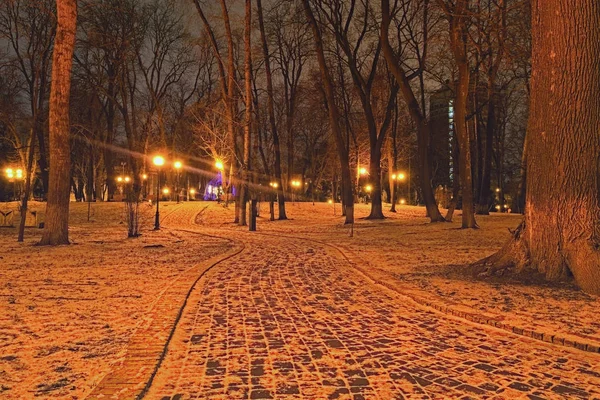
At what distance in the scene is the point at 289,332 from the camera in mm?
5820

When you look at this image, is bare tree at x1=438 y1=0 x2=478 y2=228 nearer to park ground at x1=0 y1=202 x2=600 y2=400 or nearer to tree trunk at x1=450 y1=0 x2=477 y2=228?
tree trunk at x1=450 y1=0 x2=477 y2=228

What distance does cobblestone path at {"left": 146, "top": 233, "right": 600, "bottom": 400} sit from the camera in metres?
4.12

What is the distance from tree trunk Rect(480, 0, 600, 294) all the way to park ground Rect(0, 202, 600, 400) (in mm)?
585

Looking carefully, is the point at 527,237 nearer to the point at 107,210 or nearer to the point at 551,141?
the point at 551,141

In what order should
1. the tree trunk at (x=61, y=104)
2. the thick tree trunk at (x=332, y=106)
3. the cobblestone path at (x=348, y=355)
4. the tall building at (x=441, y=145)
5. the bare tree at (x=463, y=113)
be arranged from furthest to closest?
the tall building at (x=441, y=145)
the thick tree trunk at (x=332, y=106)
the bare tree at (x=463, y=113)
the tree trunk at (x=61, y=104)
the cobblestone path at (x=348, y=355)

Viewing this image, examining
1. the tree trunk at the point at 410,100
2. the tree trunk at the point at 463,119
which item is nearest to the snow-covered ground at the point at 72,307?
the tree trunk at the point at 463,119

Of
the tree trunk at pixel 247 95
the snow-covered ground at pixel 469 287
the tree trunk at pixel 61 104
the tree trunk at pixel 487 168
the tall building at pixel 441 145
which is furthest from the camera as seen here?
the tall building at pixel 441 145

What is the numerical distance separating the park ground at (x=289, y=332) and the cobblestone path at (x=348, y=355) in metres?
0.02

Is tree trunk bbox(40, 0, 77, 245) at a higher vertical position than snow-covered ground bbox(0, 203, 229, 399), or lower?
higher

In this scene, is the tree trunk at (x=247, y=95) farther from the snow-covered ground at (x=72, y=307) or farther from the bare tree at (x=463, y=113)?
the snow-covered ground at (x=72, y=307)

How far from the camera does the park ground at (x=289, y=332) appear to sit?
4219mm

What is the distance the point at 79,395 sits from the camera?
3912 mm

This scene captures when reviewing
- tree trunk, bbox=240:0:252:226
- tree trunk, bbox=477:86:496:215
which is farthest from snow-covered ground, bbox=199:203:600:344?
tree trunk, bbox=477:86:496:215

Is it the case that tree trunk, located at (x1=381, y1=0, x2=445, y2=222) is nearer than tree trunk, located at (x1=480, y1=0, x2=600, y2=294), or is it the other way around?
tree trunk, located at (x1=480, y1=0, x2=600, y2=294)
